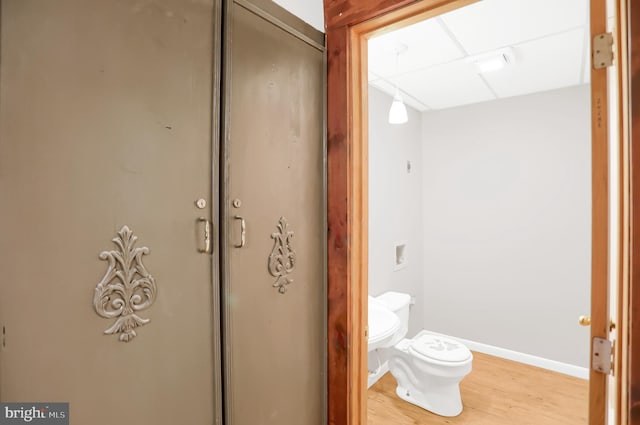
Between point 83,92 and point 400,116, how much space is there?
6.12ft

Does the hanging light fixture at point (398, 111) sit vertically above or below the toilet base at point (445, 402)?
above

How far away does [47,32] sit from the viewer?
67 cm

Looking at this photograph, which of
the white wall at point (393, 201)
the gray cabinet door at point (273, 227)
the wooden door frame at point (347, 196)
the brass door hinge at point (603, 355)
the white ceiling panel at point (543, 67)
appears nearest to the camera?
the brass door hinge at point (603, 355)

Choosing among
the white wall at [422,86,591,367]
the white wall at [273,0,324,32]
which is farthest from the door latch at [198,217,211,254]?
the white wall at [422,86,591,367]

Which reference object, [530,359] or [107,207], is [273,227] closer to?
[107,207]

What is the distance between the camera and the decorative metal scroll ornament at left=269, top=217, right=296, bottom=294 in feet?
3.77

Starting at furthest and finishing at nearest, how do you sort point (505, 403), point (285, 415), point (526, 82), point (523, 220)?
point (523, 220) < point (526, 82) < point (505, 403) < point (285, 415)

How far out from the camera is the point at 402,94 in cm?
287

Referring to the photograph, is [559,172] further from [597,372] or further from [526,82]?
[597,372]

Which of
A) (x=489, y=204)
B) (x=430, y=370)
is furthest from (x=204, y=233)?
(x=489, y=204)

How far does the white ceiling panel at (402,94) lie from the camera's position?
2600 millimetres

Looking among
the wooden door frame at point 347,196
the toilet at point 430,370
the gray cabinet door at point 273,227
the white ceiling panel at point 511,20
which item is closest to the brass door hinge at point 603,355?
the wooden door frame at point 347,196

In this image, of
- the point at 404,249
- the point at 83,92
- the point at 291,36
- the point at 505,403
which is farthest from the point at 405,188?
the point at 83,92

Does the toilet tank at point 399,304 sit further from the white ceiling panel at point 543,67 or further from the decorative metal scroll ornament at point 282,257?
the white ceiling panel at point 543,67
